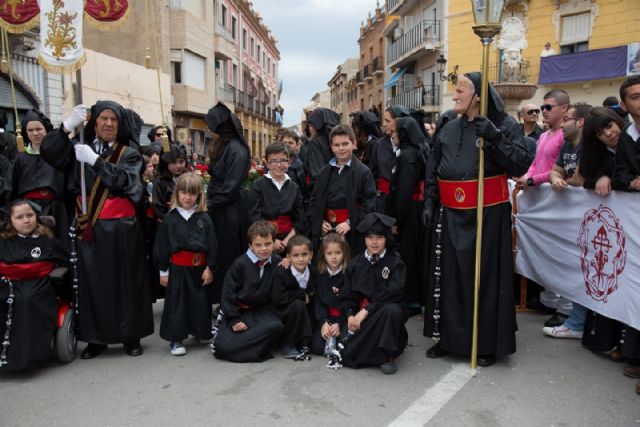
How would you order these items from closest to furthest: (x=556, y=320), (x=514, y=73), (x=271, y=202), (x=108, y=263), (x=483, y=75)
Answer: (x=483, y=75) → (x=108, y=263) → (x=556, y=320) → (x=271, y=202) → (x=514, y=73)

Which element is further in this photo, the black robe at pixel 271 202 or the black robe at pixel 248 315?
the black robe at pixel 271 202

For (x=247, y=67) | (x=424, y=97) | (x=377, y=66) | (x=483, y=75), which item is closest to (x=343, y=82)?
(x=377, y=66)

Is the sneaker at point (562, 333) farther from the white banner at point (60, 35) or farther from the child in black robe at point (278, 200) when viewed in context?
the white banner at point (60, 35)

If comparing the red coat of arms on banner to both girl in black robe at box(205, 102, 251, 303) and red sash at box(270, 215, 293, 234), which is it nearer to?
red sash at box(270, 215, 293, 234)

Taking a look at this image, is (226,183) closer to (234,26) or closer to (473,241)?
(473,241)

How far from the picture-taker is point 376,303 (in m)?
4.27

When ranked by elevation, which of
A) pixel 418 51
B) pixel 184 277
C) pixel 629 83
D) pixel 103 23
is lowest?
pixel 184 277

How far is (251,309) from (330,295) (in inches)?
26.9

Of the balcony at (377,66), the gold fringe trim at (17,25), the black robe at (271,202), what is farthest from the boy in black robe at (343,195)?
the balcony at (377,66)

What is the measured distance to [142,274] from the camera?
4594 millimetres

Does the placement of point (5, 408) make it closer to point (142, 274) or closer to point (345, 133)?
point (142, 274)

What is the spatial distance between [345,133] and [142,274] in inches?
84.0

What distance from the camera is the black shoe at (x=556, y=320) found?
16.6 feet

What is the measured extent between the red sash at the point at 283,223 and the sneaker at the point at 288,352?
123 centimetres
